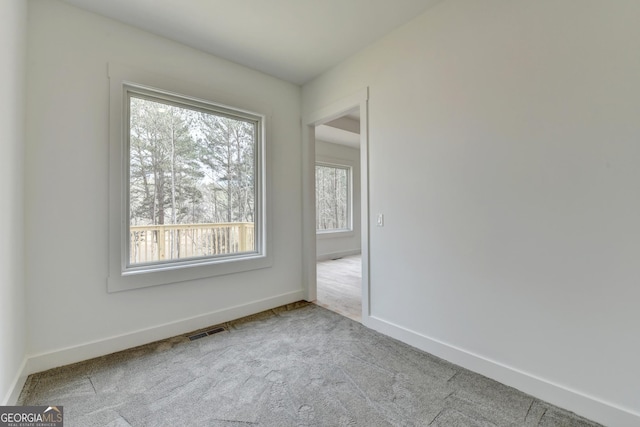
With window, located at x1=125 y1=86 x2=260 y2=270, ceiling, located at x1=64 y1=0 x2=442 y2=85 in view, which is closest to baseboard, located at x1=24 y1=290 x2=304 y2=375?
window, located at x1=125 y1=86 x2=260 y2=270

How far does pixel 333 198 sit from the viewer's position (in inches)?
268

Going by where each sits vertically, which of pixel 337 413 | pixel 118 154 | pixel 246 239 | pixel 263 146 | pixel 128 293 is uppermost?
pixel 263 146

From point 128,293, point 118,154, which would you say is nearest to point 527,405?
point 128,293

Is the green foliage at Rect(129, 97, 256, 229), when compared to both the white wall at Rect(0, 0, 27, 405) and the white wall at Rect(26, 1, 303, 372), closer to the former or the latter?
the white wall at Rect(26, 1, 303, 372)

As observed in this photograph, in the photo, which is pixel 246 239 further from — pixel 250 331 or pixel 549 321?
pixel 549 321

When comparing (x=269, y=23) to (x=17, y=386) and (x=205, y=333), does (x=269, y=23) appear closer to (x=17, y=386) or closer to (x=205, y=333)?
(x=205, y=333)

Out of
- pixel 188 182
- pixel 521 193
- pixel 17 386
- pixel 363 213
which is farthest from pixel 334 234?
pixel 17 386

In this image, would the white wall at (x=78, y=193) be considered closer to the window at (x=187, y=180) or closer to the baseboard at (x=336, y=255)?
the window at (x=187, y=180)

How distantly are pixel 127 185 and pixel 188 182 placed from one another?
534 millimetres

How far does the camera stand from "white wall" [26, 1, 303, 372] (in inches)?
77.2

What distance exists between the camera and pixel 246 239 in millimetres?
3225

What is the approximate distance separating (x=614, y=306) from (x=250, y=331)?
2613 millimetres

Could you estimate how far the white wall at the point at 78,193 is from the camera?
6.43 feet

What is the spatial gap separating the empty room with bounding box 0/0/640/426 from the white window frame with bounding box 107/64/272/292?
0.8 inches
